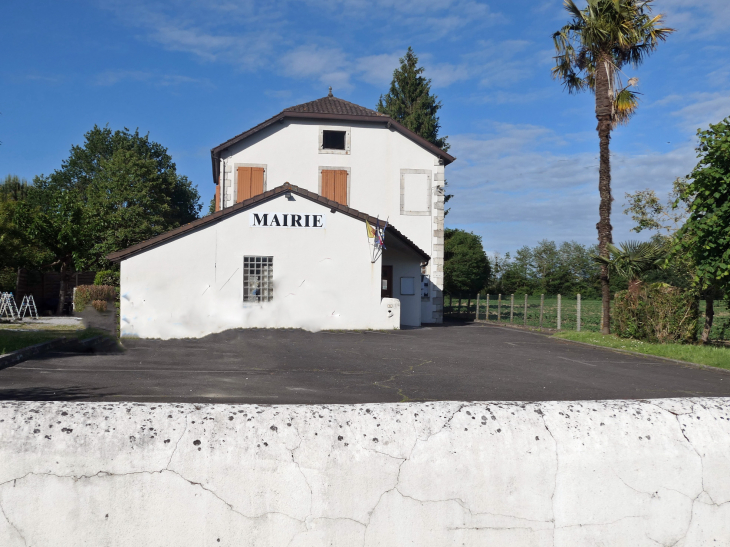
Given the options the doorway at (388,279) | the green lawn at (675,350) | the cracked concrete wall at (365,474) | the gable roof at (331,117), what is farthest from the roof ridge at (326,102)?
the cracked concrete wall at (365,474)

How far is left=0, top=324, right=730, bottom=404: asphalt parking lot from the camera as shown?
7973 millimetres

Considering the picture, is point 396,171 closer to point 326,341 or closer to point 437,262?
point 437,262

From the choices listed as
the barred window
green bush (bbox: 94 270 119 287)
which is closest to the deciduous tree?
the barred window

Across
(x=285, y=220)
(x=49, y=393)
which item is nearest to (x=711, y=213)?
(x=285, y=220)

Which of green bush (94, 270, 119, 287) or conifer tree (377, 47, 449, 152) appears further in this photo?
conifer tree (377, 47, 449, 152)

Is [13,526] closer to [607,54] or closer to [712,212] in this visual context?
[712,212]

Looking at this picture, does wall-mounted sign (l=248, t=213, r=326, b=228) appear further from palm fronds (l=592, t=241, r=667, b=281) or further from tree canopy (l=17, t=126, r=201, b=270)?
tree canopy (l=17, t=126, r=201, b=270)

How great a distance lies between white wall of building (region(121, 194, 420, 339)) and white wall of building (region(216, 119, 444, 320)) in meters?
6.21

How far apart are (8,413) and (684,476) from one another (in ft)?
6.76

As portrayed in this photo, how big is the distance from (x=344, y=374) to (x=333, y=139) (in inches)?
682

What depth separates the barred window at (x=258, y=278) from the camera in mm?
18766

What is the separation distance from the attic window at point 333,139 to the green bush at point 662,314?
13356 mm

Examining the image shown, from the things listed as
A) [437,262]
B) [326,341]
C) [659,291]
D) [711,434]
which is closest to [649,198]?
[437,262]

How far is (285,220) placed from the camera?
19.2 meters
